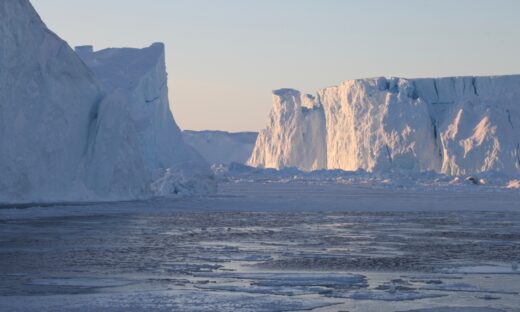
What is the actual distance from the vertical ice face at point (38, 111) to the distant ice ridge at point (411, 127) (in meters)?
24.1

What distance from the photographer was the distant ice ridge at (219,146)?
82188 mm

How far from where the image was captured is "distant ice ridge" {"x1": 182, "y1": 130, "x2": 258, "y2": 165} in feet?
270

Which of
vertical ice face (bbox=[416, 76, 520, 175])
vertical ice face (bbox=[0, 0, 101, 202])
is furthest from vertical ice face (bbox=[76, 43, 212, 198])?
vertical ice face (bbox=[416, 76, 520, 175])

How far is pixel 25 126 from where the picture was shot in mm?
21453

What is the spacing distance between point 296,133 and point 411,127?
13.4m

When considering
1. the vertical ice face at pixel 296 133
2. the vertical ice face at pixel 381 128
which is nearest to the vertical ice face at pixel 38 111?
the vertical ice face at pixel 381 128

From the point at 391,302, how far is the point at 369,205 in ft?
52.4

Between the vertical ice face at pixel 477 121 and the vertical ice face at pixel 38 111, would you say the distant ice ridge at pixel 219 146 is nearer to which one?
the vertical ice face at pixel 477 121

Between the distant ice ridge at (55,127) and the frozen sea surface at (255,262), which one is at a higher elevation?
the distant ice ridge at (55,127)

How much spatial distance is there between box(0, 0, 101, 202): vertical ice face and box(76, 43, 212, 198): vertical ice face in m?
0.66

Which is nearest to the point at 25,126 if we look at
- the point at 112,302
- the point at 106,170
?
the point at 106,170

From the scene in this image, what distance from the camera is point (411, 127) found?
47188 millimetres

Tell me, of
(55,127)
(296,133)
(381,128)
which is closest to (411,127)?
(381,128)

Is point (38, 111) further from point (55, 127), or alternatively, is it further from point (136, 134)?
point (136, 134)
